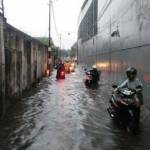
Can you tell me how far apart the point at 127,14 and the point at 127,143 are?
42.9 feet

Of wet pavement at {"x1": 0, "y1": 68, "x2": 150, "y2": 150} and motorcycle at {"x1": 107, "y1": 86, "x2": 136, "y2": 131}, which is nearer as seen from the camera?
wet pavement at {"x1": 0, "y1": 68, "x2": 150, "y2": 150}

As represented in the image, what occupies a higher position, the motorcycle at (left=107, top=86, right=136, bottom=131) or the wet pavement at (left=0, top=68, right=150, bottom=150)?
the motorcycle at (left=107, top=86, right=136, bottom=131)

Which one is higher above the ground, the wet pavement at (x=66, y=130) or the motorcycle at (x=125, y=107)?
the motorcycle at (x=125, y=107)

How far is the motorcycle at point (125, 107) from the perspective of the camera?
9.11 m

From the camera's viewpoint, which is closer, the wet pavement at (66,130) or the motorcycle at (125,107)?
the wet pavement at (66,130)

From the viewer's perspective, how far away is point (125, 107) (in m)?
9.34

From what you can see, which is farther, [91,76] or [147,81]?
[91,76]

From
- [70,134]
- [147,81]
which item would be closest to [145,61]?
[147,81]

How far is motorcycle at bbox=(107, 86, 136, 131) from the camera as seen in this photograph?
9.11m

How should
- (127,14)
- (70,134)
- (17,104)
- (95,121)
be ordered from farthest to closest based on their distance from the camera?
1. (127,14)
2. (17,104)
3. (95,121)
4. (70,134)

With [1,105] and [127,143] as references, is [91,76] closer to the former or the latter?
[1,105]

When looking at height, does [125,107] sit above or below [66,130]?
above

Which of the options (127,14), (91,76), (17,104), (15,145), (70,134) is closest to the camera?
(15,145)

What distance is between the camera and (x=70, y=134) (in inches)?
348
